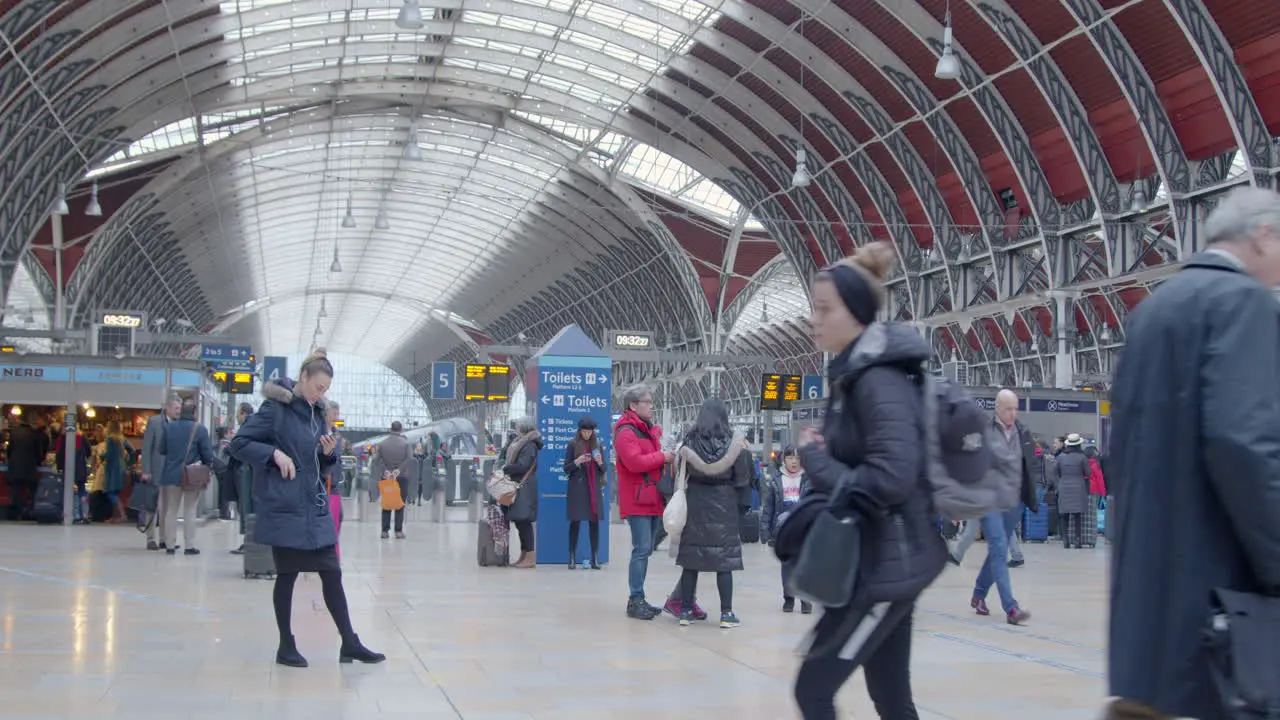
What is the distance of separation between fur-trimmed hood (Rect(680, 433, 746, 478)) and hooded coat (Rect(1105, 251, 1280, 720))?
6.55m

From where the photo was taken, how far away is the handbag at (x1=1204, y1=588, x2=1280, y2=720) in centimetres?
266

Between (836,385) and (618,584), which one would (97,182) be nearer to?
(618,584)

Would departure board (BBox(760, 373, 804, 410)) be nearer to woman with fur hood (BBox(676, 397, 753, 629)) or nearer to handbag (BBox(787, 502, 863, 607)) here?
woman with fur hood (BBox(676, 397, 753, 629))

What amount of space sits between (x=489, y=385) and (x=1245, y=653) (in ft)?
90.2

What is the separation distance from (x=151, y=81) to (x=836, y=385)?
103ft

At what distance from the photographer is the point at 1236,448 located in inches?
109

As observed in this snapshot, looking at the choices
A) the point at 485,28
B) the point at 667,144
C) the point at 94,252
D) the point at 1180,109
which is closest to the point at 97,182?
the point at 94,252

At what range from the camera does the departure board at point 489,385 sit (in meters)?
29.7

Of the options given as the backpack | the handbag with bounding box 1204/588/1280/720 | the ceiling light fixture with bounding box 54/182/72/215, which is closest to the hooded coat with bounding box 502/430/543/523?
the backpack

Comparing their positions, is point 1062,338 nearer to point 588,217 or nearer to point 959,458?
point 588,217

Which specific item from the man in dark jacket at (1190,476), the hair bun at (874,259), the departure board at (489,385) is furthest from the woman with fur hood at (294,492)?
the departure board at (489,385)

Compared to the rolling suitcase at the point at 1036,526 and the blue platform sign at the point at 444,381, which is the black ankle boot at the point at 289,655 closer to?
the rolling suitcase at the point at 1036,526

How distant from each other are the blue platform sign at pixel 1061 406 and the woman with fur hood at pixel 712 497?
1750 centimetres

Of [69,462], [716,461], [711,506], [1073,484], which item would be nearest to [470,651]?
[711,506]
